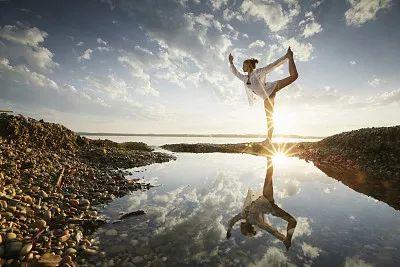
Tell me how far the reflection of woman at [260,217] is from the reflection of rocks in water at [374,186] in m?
2.83

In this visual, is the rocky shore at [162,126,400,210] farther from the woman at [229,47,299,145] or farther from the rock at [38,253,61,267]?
the rock at [38,253,61,267]

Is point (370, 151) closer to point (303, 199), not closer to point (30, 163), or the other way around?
point (303, 199)

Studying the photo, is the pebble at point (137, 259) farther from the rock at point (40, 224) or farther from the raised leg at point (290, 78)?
the raised leg at point (290, 78)

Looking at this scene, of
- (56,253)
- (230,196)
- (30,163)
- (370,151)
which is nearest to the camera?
(56,253)

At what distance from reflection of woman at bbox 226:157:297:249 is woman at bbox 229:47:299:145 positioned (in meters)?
5.36

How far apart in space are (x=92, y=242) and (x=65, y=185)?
16.9 feet

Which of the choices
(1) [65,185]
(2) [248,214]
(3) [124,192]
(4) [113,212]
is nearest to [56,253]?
(4) [113,212]

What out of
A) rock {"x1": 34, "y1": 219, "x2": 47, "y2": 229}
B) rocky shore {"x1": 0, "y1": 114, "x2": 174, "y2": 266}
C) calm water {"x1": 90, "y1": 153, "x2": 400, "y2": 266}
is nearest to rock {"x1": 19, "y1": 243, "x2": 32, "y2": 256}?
rocky shore {"x1": 0, "y1": 114, "x2": 174, "y2": 266}

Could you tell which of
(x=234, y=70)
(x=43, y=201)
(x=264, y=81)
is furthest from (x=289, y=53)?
(x=43, y=201)

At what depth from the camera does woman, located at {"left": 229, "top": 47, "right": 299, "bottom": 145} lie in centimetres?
1047

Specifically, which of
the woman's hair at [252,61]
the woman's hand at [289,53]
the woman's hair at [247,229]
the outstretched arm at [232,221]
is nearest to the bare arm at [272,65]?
the woman's hand at [289,53]

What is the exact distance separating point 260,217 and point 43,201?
560cm

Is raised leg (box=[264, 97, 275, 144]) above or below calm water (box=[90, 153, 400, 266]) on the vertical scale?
above

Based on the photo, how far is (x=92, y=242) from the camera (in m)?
4.65
